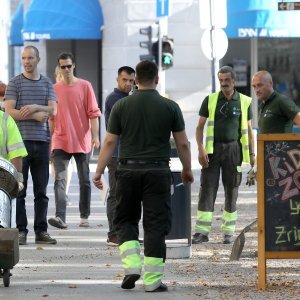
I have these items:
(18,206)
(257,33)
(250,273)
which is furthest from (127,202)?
(257,33)

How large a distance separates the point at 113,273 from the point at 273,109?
2284 mm

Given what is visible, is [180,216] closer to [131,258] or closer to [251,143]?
[251,143]

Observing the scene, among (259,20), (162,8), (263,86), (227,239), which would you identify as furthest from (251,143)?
(259,20)

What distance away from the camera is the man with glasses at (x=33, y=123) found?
1361 cm

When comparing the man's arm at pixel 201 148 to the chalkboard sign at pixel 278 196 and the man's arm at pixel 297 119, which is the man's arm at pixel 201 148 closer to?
the man's arm at pixel 297 119

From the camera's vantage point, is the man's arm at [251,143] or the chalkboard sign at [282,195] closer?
the chalkboard sign at [282,195]

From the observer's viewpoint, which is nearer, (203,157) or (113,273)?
(113,273)

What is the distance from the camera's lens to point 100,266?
12062mm

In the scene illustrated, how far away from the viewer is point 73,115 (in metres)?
15.7

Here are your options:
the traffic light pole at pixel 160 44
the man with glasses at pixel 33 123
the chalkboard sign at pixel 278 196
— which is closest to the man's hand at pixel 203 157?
the man with glasses at pixel 33 123

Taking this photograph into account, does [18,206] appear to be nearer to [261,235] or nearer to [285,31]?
[261,235]

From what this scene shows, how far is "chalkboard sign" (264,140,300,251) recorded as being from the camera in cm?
1037

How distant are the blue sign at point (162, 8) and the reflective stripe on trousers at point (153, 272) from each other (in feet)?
60.6

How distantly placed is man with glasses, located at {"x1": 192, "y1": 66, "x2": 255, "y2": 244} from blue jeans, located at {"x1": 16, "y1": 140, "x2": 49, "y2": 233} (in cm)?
164
